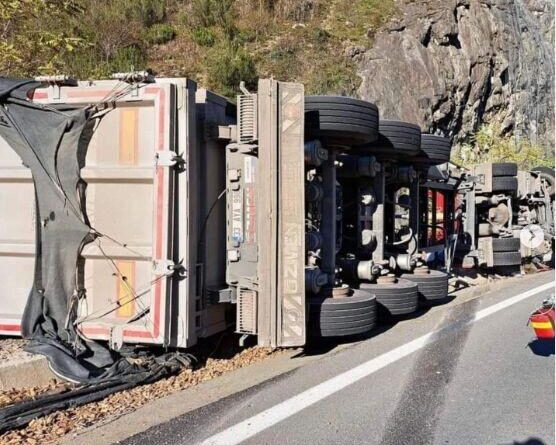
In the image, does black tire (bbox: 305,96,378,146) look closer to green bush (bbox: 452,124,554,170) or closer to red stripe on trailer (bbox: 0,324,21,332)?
red stripe on trailer (bbox: 0,324,21,332)

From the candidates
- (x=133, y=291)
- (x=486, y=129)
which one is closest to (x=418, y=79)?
(x=486, y=129)

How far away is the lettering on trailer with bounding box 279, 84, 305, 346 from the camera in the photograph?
433 centimetres

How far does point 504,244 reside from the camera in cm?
925

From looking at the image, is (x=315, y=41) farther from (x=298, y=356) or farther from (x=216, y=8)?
(x=298, y=356)

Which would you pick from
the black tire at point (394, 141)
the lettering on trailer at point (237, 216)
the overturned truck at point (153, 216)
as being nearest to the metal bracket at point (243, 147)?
the overturned truck at point (153, 216)

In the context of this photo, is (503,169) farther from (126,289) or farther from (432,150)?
(126,289)

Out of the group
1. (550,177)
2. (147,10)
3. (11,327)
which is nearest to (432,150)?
(550,177)

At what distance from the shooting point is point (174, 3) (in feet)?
78.9

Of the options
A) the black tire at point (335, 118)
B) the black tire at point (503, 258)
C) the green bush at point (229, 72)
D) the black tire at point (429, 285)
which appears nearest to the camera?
the black tire at point (335, 118)

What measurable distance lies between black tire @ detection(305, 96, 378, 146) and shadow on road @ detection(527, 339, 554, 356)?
237cm

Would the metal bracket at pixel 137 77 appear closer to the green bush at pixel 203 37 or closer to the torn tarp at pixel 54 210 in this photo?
the torn tarp at pixel 54 210

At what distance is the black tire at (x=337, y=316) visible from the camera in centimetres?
467

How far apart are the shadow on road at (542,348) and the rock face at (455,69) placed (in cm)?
1728

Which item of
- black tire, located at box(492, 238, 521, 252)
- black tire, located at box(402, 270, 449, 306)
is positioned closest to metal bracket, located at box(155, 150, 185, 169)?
black tire, located at box(402, 270, 449, 306)
